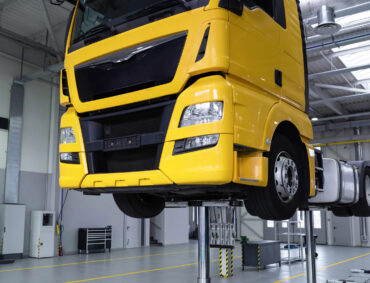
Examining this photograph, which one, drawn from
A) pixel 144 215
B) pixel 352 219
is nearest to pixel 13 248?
pixel 144 215

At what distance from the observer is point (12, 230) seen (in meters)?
12.8

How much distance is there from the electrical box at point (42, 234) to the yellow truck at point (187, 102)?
11.4m

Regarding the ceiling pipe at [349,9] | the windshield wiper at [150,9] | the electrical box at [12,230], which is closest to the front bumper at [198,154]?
the windshield wiper at [150,9]

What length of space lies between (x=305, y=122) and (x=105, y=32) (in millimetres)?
2018

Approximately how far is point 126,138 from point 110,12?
1184 millimetres

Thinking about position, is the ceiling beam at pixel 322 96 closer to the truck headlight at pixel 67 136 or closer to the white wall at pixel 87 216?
the white wall at pixel 87 216

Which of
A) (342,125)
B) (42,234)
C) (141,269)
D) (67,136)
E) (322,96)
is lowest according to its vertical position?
(141,269)

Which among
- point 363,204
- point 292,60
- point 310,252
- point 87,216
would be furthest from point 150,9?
point 87,216

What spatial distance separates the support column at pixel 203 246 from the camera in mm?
3404

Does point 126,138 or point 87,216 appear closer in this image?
point 126,138

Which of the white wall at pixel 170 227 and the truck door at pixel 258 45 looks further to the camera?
the white wall at pixel 170 227

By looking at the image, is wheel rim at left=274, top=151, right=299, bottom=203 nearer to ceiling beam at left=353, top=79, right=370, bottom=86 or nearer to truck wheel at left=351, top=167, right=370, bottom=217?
truck wheel at left=351, top=167, right=370, bottom=217

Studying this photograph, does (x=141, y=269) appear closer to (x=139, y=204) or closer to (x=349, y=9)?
(x=139, y=204)

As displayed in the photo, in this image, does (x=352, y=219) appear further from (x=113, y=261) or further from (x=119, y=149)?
(x=119, y=149)
